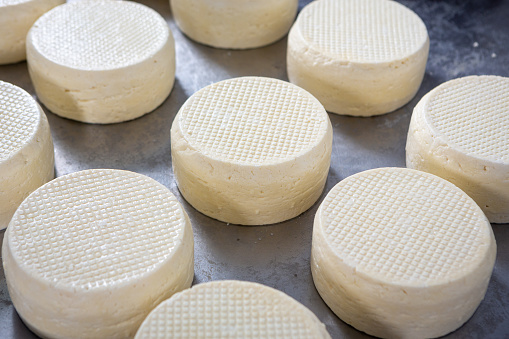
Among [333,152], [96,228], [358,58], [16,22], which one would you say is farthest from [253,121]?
[16,22]

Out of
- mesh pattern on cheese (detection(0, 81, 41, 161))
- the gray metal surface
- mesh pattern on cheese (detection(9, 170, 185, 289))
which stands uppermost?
mesh pattern on cheese (detection(0, 81, 41, 161))

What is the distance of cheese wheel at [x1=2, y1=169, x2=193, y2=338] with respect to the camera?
1968mm

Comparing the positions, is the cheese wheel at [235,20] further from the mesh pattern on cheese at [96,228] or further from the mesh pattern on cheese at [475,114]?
the mesh pattern on cheese at [96,228]

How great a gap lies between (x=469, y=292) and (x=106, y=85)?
163cm

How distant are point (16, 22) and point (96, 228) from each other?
56.6 inches

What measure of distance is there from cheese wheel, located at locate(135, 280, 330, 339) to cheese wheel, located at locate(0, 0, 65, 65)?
1.78 meters

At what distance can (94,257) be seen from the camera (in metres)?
2.04

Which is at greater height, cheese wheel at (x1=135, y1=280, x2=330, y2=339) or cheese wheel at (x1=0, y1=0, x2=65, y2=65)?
cheese wheel at (x1=0, y1=0, x2=65, y2=65)

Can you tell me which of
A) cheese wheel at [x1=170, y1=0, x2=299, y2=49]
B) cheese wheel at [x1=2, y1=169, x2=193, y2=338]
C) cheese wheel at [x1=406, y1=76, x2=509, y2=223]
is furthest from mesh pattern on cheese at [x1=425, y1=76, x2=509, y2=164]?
cheese wheel at [x1=2, y1=169, x2=193, y2=338]

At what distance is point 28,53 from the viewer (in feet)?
9.49

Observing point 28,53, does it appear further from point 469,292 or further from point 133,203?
point 469,292

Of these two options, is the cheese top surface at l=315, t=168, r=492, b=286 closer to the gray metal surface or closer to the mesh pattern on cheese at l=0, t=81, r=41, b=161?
the gray metal surface

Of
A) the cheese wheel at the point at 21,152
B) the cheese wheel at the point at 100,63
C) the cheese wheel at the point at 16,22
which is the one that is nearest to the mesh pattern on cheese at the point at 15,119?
the cheese wheel at the point at 21,152

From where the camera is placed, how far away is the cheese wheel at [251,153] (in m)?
2.36
